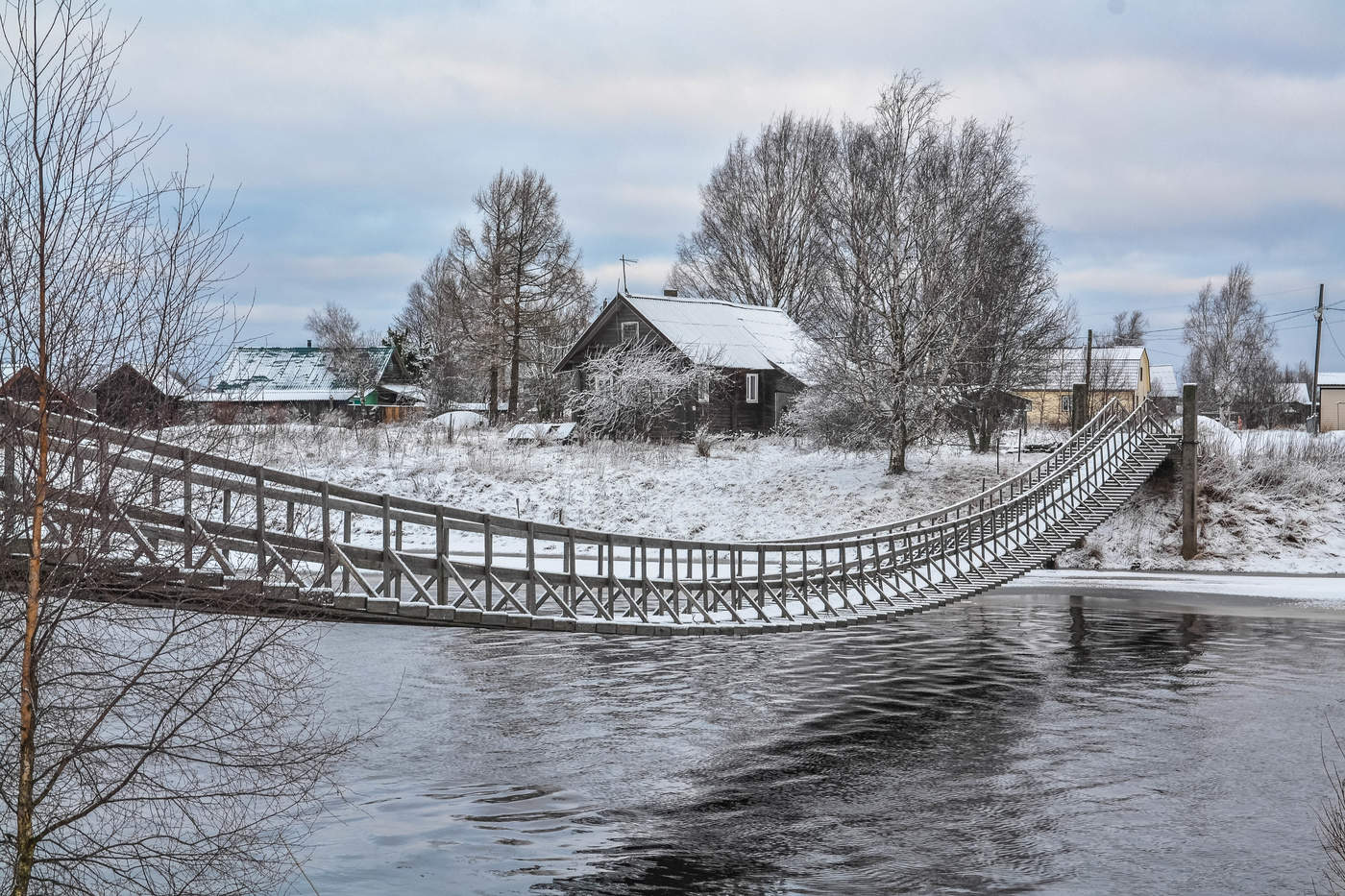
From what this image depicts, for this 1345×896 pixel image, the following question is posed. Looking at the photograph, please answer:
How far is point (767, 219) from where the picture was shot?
252 ft

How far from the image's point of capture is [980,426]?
46375mm

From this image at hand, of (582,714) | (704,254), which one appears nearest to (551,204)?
(704,254)

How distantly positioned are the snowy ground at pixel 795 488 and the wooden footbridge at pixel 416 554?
383 centimetres

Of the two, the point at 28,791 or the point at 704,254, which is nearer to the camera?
the point at 28,791

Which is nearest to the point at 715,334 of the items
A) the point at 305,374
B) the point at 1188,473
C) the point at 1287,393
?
the point at 1188,473

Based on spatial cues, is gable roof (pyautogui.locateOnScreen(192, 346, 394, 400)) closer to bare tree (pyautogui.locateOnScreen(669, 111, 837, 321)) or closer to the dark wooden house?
bare tree (pyautogui.locateOnScreen(669, 111, 837, 321))

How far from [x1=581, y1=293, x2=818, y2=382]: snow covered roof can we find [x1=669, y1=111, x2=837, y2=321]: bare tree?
1351 cm

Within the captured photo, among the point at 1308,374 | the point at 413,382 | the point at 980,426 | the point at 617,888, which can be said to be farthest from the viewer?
the point at 1308,374

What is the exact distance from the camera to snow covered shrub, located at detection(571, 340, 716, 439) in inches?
2087

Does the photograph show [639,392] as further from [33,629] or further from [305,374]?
[33,629]

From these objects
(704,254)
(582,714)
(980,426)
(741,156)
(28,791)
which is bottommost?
(582,714)

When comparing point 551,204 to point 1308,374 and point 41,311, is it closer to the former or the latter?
point 41,311

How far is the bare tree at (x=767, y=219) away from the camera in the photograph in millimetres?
76562

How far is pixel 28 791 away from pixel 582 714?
10501 millimetres
